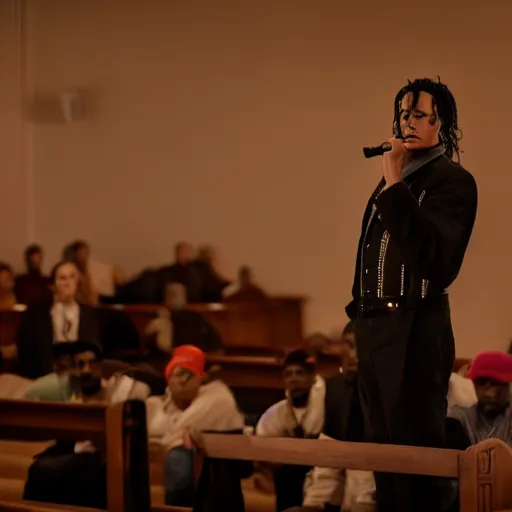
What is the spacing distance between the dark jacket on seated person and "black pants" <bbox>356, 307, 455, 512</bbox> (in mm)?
1086

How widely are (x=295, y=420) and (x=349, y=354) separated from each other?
27 centimetres

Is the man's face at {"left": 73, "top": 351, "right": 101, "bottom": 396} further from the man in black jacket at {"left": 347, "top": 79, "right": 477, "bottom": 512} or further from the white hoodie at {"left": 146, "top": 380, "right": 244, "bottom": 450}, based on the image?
the man in black jacket at {"left": 347, "top": 79, "right": 477, "bottom": 512}

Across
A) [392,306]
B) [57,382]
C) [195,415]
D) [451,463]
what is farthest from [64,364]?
[451,463]

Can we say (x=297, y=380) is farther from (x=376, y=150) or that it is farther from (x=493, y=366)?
(x=376, y=150)

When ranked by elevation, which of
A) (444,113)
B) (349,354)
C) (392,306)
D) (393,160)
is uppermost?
(444,113)

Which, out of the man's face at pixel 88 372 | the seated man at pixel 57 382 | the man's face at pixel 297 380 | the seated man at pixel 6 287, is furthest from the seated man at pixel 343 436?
the seated man at pixel 6 287

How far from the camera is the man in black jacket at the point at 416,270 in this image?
8.64 ft

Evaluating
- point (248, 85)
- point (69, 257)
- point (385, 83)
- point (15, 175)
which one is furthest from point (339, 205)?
point (15, 175)

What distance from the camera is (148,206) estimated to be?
136 inches

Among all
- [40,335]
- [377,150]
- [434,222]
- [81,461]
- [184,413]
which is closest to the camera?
[434,222]

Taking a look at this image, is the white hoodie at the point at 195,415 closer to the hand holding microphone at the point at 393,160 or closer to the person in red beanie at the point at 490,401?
the person in red beanie at the point at 490,401

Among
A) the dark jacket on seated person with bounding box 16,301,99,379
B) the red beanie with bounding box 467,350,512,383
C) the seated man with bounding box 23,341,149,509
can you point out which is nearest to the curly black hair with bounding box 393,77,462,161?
the red beanie with bounding box 467,350,512,383

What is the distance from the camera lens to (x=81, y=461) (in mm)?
3277

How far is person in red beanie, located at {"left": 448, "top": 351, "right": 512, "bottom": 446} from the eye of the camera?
9.02ft
